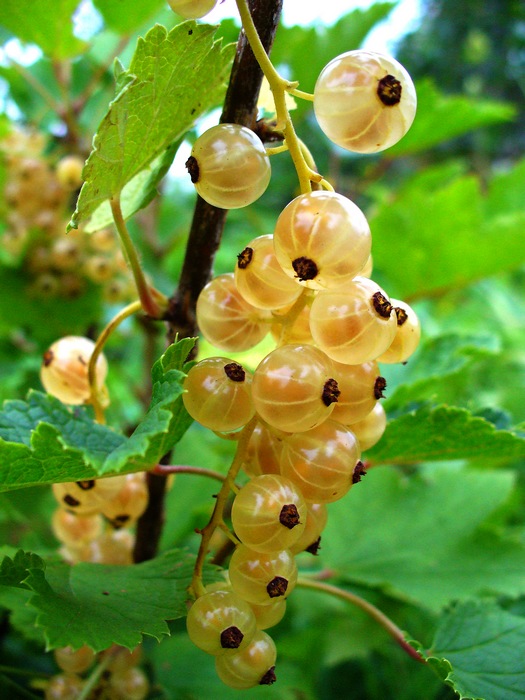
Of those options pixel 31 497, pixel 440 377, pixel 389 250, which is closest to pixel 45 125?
pixel 389 250

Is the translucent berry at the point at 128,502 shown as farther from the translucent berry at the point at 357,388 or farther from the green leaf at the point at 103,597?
the translucent berry at the point at 357,388

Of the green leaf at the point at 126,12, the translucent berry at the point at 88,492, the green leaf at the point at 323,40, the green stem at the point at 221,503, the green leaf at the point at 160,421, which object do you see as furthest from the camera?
the green leaf at the point at 323,40

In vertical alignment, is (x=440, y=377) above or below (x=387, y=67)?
below

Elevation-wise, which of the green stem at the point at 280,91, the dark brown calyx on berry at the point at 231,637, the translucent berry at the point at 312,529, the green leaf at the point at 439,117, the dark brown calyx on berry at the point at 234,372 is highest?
the green leaf at the point at 439,117

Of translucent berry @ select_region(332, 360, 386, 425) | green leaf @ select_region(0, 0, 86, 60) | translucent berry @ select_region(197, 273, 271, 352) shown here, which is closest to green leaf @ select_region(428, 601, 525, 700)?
translucent berry @ select_region(332, 360, 386, 425)

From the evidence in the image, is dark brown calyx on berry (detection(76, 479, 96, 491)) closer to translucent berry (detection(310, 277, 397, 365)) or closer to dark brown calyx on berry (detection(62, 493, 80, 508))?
dark brown calyx on berry (detection(62, 493, 80, 508))

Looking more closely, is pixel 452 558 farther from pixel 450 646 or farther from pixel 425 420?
pixel 425 420

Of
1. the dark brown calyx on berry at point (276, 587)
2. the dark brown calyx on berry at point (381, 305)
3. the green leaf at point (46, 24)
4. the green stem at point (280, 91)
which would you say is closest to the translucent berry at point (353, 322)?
the dark brown calyx on berry at point (381, 305)
